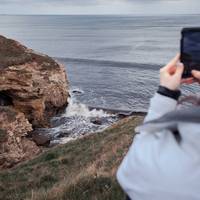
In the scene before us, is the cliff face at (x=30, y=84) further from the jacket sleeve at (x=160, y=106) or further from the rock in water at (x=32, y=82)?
the jacket sleeve at (x=160, y=106)

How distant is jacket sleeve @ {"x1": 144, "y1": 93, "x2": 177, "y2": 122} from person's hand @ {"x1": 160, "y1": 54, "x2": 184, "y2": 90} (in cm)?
8

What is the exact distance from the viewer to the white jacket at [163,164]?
2.38 m

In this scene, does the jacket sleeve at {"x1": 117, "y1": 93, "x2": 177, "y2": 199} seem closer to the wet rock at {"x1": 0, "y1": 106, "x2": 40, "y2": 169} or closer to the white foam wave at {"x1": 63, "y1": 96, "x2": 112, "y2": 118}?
the wet rock at {"x1": 0, "y1": 106, "x2": 40, "y2": 169}

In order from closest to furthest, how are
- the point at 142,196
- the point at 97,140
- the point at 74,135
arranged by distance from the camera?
1. the point at 142,196
2. the point at 97,140
3. the point at 74,135

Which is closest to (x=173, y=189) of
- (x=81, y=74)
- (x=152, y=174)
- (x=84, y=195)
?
(x=152, y=174)

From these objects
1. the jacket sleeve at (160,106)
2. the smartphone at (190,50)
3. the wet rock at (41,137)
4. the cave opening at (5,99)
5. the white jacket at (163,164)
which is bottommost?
the wet rock at (41,137)

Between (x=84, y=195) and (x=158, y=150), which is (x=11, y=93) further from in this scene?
(x=158, y=150)

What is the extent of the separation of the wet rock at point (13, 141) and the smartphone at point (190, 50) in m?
19.3

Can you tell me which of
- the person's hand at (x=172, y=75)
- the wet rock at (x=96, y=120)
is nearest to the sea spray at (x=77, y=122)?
the wet rock at (x=96, y=120)

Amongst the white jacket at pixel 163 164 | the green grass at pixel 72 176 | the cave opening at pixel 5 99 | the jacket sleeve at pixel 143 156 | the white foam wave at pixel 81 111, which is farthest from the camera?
the white foam wave at pixel 81 111

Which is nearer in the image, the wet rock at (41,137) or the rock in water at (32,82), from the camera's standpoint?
the wet rock at (41,137)

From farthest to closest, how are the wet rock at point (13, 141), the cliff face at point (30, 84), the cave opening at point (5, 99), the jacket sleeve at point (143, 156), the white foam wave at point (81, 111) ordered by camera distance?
the white foam wave at point (81, 111), the cave opening at point (5, 99), the cliff face at point (30, 84), the wet rock at point (13, 141), the jacket sleeve at point (143, 156)

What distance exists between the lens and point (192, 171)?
2.39 m

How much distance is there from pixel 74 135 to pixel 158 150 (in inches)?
1134
